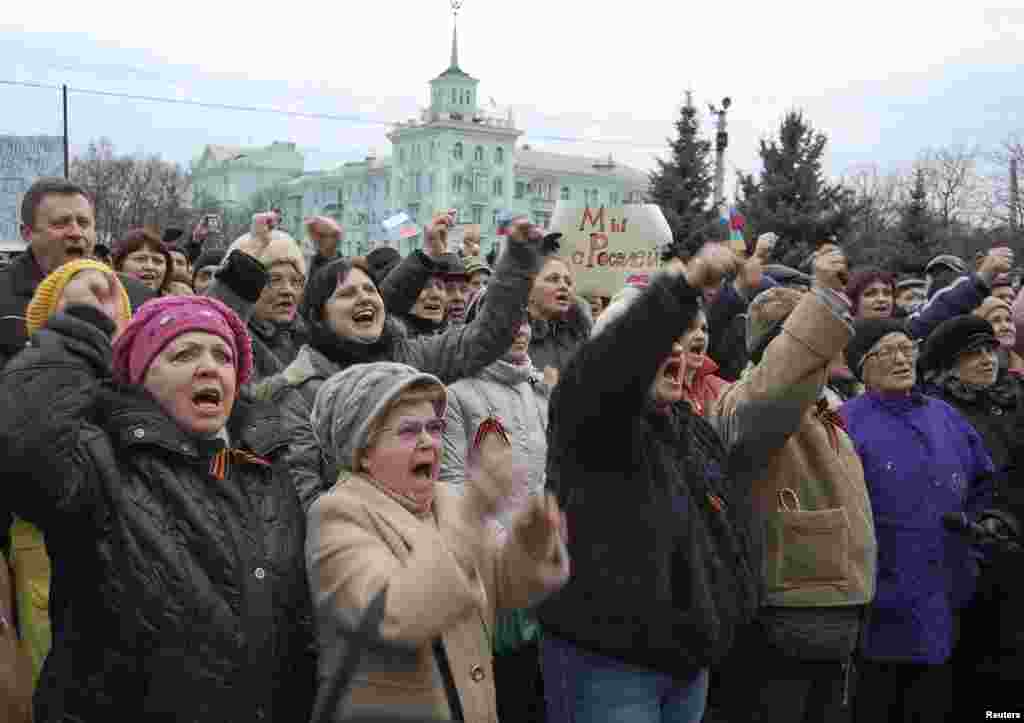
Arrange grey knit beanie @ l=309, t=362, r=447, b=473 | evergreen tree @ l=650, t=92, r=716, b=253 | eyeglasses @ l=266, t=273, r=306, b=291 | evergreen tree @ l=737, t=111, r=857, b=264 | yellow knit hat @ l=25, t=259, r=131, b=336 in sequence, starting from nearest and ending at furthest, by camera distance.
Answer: grey knit beanie @ l=309, t=362, r=447, b=473 < yellow knit hat @ l=25, t=259, r=131, b=336 < eyeglasses @ l=266, t=273, r=306, b=291 < evergreen tree @ l=737, t=111, r=857, b=264 < evergreen tree @ l=650, t=92, r=716, b=253

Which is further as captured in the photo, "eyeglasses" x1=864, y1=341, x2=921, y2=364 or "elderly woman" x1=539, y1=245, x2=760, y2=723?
"eyeglasses" x1=864, y1=341, x2=921, y2=364

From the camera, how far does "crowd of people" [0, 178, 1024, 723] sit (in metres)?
2.70

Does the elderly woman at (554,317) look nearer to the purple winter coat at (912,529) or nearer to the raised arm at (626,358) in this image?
the purple winter coat at (912,529)

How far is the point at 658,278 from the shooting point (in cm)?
290

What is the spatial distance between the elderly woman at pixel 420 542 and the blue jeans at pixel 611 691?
0.59 m

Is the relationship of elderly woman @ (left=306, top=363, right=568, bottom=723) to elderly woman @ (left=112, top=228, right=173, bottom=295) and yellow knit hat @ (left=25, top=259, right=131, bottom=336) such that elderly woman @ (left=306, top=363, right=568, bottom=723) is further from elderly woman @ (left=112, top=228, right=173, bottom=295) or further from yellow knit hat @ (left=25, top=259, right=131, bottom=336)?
elderly woman @ (left=112, top=228, right=173, bottom=295)

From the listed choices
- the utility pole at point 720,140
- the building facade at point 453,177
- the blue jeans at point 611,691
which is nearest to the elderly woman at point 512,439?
the blue jeans at point 611,691

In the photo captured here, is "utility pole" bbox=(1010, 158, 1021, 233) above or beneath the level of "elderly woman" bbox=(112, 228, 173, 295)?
above

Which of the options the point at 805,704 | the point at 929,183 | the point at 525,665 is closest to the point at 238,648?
the point at 525,665

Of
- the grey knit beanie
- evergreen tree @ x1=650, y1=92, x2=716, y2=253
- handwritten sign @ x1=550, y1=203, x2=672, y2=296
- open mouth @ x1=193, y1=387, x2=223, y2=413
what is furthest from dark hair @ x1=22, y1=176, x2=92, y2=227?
evergreen tree @ x1=650, y1=92, x2=716, y2=253

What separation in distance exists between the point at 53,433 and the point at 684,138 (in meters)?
30.8

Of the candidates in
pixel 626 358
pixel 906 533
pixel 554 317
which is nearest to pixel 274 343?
pixel 554 317

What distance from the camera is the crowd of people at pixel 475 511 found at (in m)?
2.70

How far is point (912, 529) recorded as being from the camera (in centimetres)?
502
